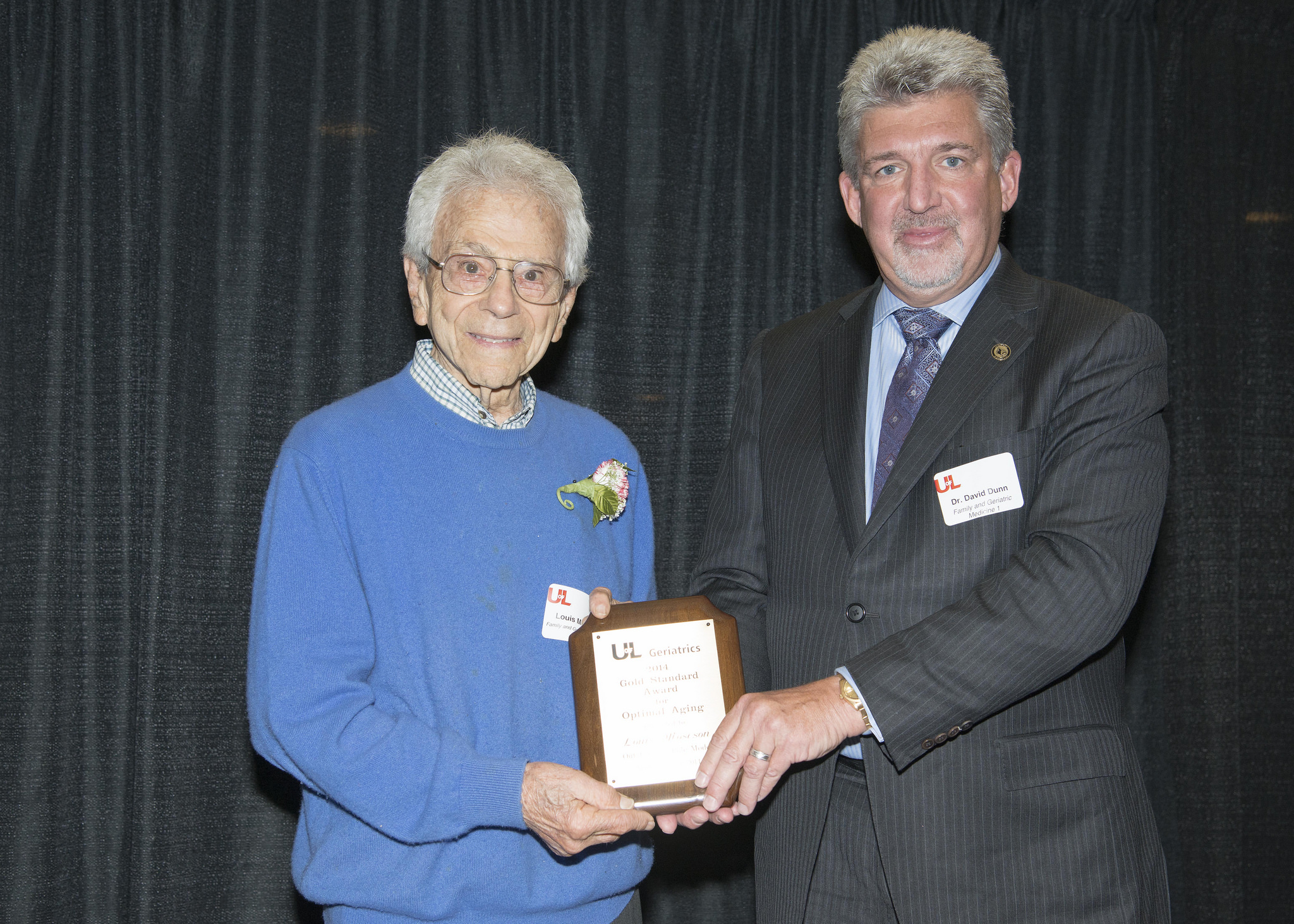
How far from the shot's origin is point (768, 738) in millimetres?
1860

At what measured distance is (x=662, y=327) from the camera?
3.49 m

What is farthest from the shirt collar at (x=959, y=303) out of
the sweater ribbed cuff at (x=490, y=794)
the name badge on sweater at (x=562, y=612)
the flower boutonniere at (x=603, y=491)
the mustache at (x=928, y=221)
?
the sweater ribbed cuff at (x=490, y=794)

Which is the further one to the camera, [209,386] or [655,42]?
[655,42]

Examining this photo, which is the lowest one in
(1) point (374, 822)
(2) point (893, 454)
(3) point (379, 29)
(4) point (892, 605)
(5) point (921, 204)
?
(1) point (374, 822)

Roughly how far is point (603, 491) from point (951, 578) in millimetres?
726

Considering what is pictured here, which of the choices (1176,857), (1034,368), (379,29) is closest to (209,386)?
(379,29)

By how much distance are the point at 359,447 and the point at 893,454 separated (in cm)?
109

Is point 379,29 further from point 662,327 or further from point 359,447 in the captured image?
point 359,447

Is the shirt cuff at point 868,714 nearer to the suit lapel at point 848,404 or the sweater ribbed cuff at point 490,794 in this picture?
the suit lapel at point 848,404

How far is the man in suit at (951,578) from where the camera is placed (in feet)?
6.21

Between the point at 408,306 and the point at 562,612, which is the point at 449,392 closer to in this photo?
the point at 562,612

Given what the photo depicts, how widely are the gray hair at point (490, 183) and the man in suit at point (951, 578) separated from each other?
696mm

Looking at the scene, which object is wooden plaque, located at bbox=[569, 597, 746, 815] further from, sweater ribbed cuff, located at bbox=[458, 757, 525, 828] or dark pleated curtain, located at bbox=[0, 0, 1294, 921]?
dark pleated curtain, located at bbox=[0, 0, 1294, 921]

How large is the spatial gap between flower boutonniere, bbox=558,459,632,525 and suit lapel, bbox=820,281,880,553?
1.49 feet
